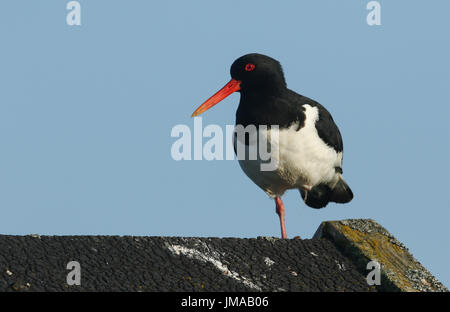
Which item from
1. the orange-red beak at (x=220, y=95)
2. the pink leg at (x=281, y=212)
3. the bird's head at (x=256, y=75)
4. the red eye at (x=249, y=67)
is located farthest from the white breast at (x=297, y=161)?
the orange-red beak at (x=220, y=95)

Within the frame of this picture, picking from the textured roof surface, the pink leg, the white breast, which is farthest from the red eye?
the textured roof surface

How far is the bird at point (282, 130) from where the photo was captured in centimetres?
1016

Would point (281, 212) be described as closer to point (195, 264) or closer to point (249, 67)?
point (249, 67)

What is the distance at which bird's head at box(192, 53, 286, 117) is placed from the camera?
1078cm

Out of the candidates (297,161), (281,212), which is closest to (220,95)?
(297,161)

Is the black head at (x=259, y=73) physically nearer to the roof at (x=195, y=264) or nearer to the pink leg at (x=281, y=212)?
the pink leg at (x=281, y=212)

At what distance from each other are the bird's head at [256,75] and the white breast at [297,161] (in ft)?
1.96

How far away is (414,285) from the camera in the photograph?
26.3 feet

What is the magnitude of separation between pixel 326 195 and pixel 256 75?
6.83ft

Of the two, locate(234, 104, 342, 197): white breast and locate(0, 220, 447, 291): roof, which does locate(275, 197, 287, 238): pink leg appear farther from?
locate(0, 220, 447, 291): roof

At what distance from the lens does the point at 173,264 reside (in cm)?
752

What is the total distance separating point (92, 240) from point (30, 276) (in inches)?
34.7

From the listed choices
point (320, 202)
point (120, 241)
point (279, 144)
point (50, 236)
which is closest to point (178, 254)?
point (120, 241)
